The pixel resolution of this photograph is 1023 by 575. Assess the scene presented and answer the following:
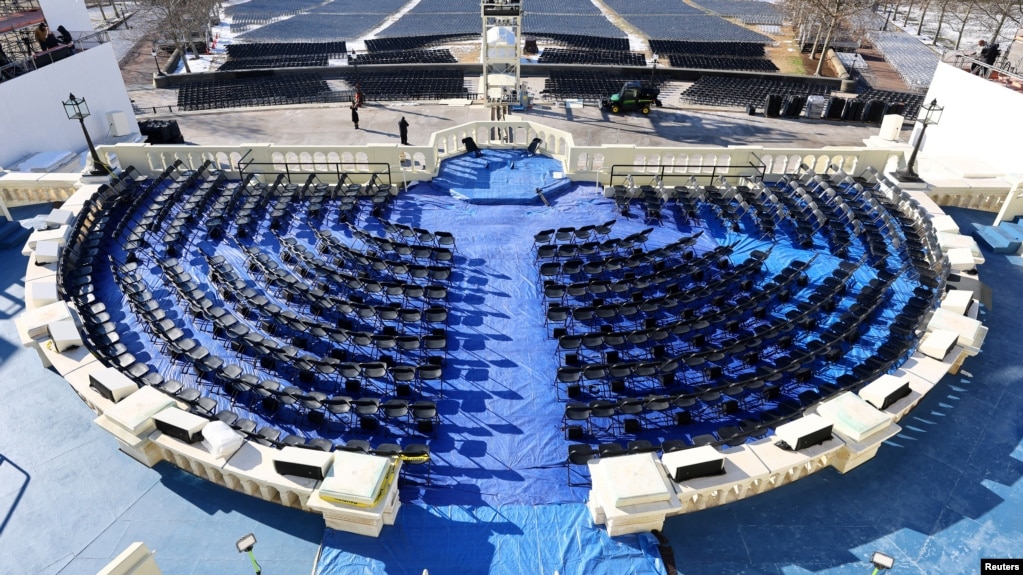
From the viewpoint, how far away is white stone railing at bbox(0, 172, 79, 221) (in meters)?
21.7

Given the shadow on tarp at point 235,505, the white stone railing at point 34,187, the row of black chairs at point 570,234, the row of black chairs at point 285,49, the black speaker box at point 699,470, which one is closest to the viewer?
the black speaker box at point 699,470

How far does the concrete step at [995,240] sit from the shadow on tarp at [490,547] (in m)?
17.6

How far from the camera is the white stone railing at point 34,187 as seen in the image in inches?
853

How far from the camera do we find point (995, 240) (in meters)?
20.3

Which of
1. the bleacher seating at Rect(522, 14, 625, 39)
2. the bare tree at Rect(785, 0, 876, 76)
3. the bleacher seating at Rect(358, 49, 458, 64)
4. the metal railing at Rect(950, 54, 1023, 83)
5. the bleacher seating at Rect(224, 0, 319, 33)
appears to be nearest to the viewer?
the metal railing at Rect(950, 54, 1023, 83)

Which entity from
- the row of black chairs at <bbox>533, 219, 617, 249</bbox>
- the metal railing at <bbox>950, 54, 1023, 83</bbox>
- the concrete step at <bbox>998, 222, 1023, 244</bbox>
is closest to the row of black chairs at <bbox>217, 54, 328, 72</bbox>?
the row of black chairs at <bbox>533, 219, 617, 249</bbox>

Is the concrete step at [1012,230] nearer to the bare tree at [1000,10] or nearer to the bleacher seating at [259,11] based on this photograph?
the bare tree at [1000,10]

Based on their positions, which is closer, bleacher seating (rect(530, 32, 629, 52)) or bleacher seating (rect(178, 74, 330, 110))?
bleacher seating (rect(178, 74, 330, 110))

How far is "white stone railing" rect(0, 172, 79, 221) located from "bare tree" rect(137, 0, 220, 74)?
29.3 meters

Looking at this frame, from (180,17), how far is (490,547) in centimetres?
5333

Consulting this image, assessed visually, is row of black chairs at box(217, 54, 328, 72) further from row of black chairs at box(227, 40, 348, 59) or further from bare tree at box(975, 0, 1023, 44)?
bare tree at box(975, 0, 1023, 44)

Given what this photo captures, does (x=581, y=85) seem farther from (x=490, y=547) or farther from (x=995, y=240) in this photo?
(x=490, y=547)

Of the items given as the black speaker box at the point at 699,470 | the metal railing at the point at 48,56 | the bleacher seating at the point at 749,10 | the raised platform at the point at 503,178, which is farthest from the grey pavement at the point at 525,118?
the bleacher seating at the point at 749,10

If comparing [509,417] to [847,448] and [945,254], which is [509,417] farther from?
[945,254]
